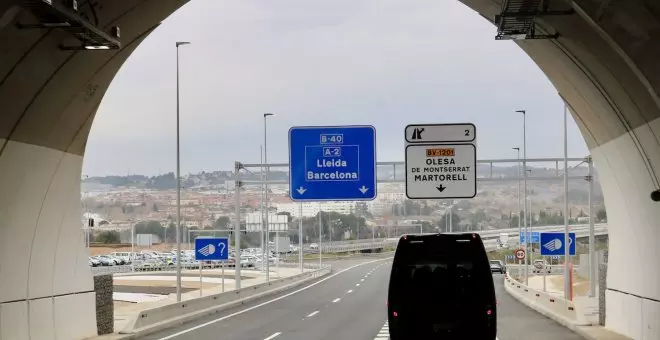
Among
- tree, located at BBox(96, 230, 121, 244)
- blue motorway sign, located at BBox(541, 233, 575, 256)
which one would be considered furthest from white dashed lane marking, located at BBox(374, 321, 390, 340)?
tree, located at BBox(96, 230, 121, 244)

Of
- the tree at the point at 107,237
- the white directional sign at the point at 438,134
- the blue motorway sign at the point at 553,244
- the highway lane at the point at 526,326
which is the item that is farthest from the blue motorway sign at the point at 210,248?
the tree at the point at 107,237

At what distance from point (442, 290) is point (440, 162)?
465cm

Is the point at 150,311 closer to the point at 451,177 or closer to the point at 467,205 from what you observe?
the point at 451,177

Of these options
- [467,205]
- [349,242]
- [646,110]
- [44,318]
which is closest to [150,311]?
[44,318]

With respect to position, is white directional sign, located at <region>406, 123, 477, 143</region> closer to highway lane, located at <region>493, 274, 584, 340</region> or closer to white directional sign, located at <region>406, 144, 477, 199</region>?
white directional sign, located at <region>406, 144, 477, 199</region>

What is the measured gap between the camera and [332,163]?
26375 millimetres

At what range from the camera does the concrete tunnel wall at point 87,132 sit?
1216 centimetres

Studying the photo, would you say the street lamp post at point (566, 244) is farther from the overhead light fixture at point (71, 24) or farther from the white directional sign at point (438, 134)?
the overhead light fixture at point (71, 24)

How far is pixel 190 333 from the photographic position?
22.2 m

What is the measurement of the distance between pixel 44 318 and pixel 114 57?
5.36m

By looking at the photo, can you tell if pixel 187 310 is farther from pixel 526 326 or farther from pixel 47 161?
pixel 47 161

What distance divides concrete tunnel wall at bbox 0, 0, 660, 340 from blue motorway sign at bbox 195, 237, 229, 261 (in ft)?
47.8

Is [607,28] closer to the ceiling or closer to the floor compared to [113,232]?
closer to the ceiling

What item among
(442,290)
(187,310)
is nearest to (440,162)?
(442,290)
